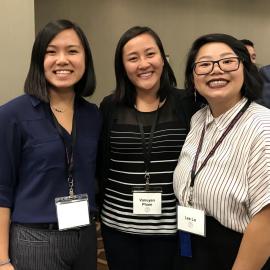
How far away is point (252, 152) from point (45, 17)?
399 centimetres

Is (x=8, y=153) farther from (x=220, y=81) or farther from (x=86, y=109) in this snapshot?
(x=220, y=81)

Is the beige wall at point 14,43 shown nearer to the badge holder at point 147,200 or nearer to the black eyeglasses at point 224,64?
the badge holder at point 147,200

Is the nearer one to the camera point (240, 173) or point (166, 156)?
point (240, 173)

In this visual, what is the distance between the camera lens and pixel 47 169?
1.60 m

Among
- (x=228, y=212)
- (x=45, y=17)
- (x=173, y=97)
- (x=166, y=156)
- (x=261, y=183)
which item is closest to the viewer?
(x=261, y=183)

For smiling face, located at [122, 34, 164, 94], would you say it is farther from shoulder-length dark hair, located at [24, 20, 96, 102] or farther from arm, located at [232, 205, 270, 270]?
arm, located at [232, 205, 270, 270]

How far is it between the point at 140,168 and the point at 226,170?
21.1 inches

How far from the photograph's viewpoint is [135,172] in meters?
1.91

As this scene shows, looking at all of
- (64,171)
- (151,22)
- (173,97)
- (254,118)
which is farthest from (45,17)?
(254,118)

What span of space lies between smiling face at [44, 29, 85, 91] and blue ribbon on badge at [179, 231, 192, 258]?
2.89ft

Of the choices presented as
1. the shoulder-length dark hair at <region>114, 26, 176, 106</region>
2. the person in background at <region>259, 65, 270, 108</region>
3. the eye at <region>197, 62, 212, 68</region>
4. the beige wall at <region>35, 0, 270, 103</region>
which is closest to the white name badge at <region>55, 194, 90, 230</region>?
the shoulder-length dark hair at <region>114, 26, 176, 106</region>

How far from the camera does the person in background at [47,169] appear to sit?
1.59 metres

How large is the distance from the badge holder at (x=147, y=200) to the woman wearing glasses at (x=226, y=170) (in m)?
0.17

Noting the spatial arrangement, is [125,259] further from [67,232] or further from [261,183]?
[261,183]
